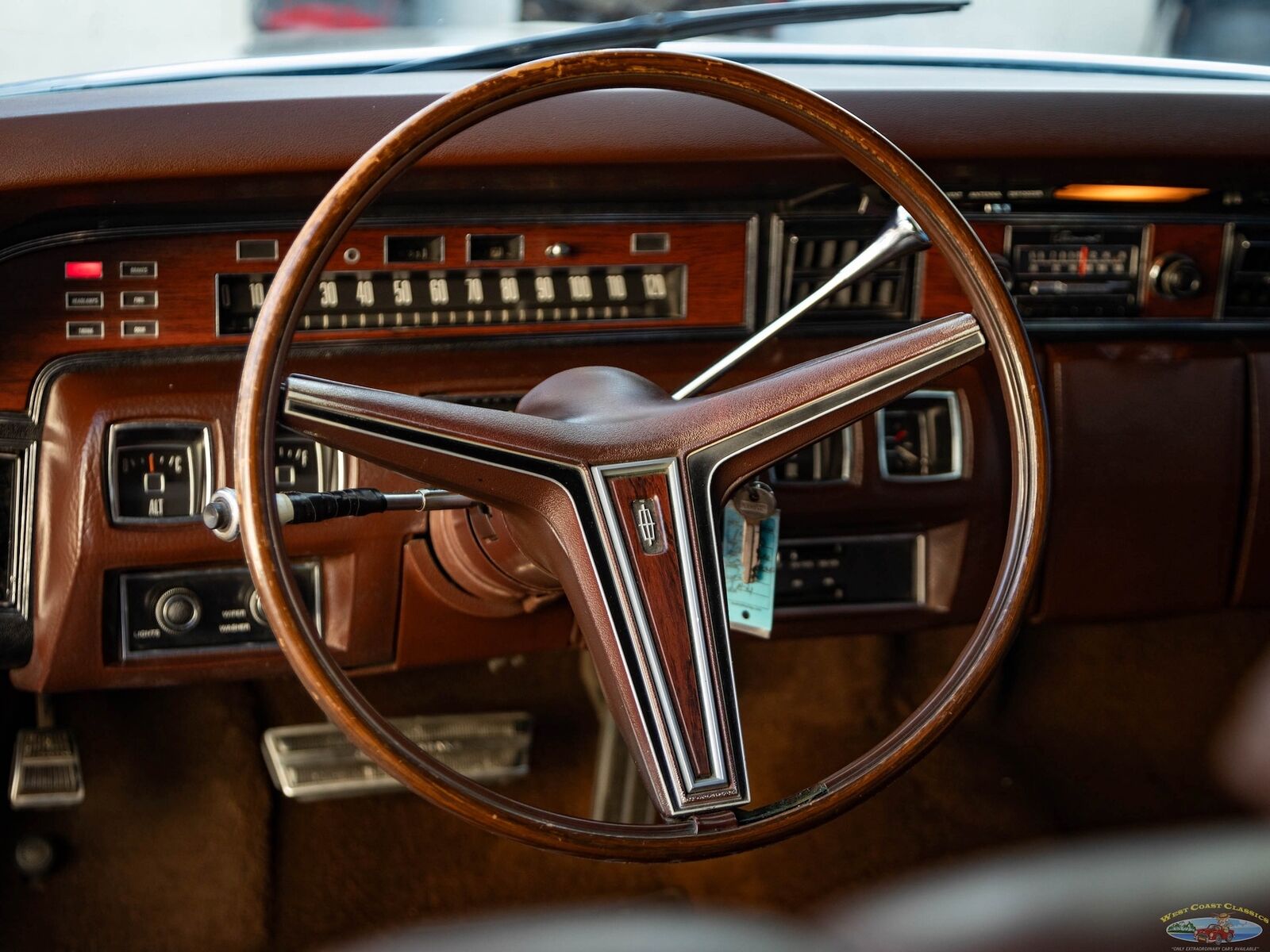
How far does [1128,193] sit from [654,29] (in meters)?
0.58

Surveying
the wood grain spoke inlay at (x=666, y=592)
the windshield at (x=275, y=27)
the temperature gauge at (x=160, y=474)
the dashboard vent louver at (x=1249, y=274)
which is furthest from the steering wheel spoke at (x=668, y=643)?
the dashboard vent louver at (x=1249, y=274)

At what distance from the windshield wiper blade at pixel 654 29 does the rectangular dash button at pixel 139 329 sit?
379 mm

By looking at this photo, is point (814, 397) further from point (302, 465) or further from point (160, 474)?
point (160, 474)

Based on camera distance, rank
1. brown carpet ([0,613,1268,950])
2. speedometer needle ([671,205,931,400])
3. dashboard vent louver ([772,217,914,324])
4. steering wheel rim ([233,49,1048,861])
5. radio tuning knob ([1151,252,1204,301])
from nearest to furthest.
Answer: steering wheel rim ([233,49,1048,861]), speedometer needle ([671,205,931,400]), dashboard vent louver ([772,217,914,324]), radio tuning knob ([1151,252,1204,301]), brown carpet ([0,613,1268,950])

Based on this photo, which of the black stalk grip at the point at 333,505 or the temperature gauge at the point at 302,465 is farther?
the temperature gauge at the point at 302,465

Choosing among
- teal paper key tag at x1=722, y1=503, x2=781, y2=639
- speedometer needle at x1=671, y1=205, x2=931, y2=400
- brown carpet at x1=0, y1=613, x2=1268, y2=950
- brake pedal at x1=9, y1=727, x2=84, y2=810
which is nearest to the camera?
speedometer needle at x1=671, y1=205, x2=931, y2=400

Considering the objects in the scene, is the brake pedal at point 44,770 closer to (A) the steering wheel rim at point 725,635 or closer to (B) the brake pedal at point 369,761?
(B) the brake pedal at point 369,761

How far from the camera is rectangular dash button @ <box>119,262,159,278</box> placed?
129 centimetres

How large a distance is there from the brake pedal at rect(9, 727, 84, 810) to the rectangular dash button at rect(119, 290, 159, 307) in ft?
2.28

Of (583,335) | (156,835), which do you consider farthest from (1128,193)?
(156,835)

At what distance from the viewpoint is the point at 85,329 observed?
1.30 meters

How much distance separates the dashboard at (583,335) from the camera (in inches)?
50.4

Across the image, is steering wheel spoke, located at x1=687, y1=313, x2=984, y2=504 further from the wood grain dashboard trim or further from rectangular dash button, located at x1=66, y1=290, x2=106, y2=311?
rectangular dash button, located at x1=66, y1=290, x2=106, y2=311

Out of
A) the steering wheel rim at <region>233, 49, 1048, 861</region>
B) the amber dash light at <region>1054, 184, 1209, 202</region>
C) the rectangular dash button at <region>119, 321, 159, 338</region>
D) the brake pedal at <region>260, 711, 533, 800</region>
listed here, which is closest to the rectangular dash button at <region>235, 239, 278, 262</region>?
the rectangular dash button at <region>119, 321, 159, 338</region>
